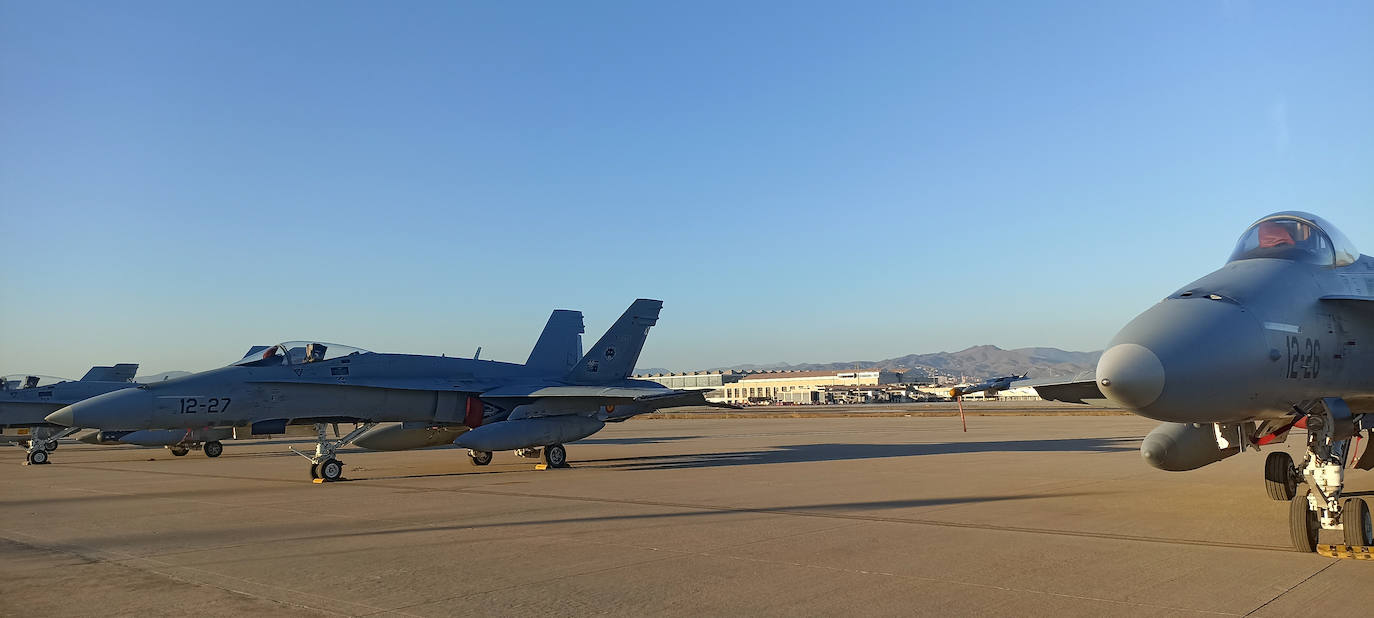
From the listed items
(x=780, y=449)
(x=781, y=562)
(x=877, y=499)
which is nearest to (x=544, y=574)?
(x=781, y=562)

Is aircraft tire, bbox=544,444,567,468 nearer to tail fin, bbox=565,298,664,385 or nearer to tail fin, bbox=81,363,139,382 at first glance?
tail fin, bbox=565,298,664,385

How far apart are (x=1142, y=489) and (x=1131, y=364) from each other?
277 inches

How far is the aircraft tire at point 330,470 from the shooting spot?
1452 cm

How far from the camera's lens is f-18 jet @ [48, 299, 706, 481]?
13898 millimetres

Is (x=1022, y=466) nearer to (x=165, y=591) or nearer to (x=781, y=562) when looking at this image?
(x=781, y=562)

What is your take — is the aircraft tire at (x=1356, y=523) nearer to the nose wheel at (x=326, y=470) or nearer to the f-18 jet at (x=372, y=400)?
the f-18 jet at (x=372, y=400)

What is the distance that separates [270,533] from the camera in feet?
28.0

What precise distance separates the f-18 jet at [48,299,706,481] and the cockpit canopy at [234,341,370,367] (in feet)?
0.05

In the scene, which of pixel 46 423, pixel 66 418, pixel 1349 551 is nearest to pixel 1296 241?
pixel 1349 551

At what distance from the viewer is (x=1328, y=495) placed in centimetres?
656

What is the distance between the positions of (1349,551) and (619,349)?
15.0 m

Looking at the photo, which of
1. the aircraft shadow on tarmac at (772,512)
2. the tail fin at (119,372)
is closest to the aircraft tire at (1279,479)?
the aircraft shadow on tarmac at (772,512)

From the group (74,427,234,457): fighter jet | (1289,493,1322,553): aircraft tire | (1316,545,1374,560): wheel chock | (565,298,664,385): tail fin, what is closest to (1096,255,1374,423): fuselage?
(1289,493,1322,553): aircraft tire

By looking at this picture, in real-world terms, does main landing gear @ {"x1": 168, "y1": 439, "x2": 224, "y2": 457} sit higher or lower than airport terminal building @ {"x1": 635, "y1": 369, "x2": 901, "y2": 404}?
higher
